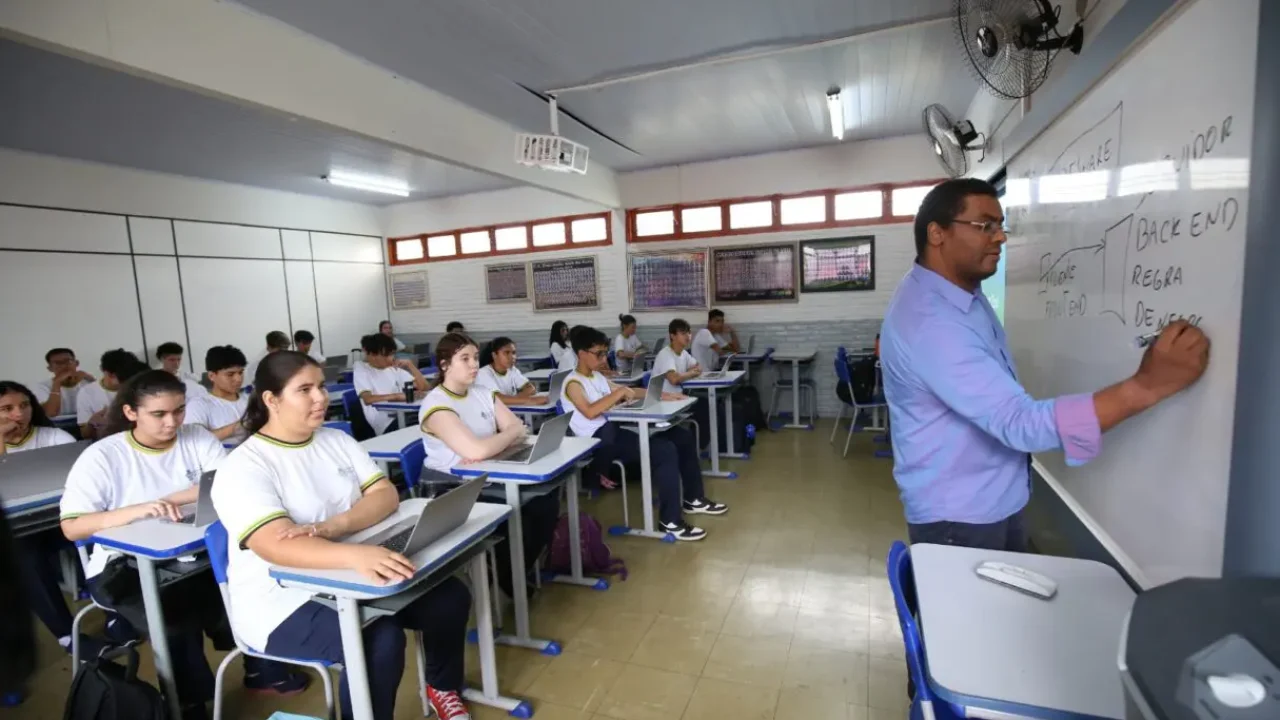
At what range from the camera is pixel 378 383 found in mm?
5441

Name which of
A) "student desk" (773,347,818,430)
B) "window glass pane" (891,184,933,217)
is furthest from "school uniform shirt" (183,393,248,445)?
"window glass pane" (891,184,933,217)

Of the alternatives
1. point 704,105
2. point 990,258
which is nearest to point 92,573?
point 990,258

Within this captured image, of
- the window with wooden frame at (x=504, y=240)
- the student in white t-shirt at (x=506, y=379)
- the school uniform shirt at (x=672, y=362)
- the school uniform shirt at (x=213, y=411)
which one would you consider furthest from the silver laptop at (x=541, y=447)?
the window with wooden frame at (x=504, y=240)

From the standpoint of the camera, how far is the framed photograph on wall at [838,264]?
680 cm

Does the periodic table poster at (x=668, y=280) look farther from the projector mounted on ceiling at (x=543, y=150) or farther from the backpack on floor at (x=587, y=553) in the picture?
the backpack on floor at (x=587, y=553)

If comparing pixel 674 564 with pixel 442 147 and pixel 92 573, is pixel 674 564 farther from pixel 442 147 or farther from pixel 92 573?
pixel 442 147

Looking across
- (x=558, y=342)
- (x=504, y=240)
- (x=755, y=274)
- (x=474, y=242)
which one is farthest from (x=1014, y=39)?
(x=474, y=242)

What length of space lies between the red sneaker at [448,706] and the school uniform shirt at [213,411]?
2.39 metres

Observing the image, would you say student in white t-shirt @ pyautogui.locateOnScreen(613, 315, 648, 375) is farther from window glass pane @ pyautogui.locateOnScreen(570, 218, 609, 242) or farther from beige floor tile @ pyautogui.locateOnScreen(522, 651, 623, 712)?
beige floor tile @ pyautogui.locateOnScreen(522, 651, 623, 712)

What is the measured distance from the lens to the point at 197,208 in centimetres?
695

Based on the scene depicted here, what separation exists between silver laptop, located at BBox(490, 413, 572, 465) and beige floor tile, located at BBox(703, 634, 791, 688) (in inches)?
44.3

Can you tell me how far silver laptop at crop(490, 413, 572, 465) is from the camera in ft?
8.59

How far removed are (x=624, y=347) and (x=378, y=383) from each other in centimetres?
283

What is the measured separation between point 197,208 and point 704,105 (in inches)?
237
